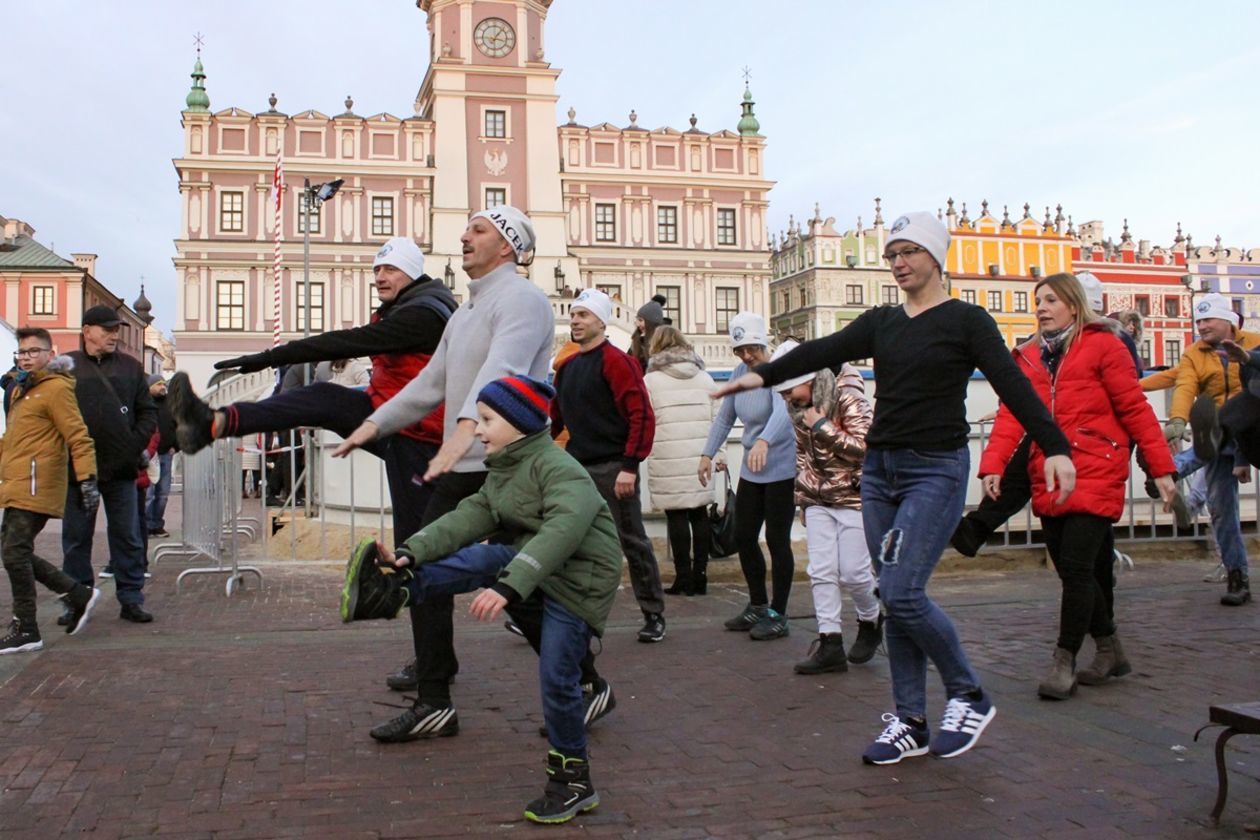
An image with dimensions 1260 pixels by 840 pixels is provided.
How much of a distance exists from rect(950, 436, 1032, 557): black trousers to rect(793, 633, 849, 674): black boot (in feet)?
3.26

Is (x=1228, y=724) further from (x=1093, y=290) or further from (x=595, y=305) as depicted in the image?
(x=595, y=305)

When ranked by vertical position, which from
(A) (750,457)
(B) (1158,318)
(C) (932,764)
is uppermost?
(B) (1158,318)

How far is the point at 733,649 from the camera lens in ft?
21.9

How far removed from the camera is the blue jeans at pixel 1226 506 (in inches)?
316

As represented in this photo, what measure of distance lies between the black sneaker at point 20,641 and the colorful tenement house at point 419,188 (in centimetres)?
4491

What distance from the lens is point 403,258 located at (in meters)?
5.11

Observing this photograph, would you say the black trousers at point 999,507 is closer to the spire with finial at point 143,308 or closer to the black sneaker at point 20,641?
the black sneaker at point 20,641

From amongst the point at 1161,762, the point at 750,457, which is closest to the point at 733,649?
the point at 750,457

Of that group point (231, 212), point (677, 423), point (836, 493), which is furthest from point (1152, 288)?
point (836, 493)

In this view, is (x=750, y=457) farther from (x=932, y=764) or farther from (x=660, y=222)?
(x=660, y=222)

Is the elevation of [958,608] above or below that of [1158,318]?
below

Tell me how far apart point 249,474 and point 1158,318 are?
251 ft

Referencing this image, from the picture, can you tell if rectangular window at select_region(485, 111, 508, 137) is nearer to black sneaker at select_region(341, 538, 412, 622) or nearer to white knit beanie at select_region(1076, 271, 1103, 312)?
white knit beanie at select_region(1076, 271, 1103, 312)

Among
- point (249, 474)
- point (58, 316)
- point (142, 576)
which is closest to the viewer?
point (142, 576)
